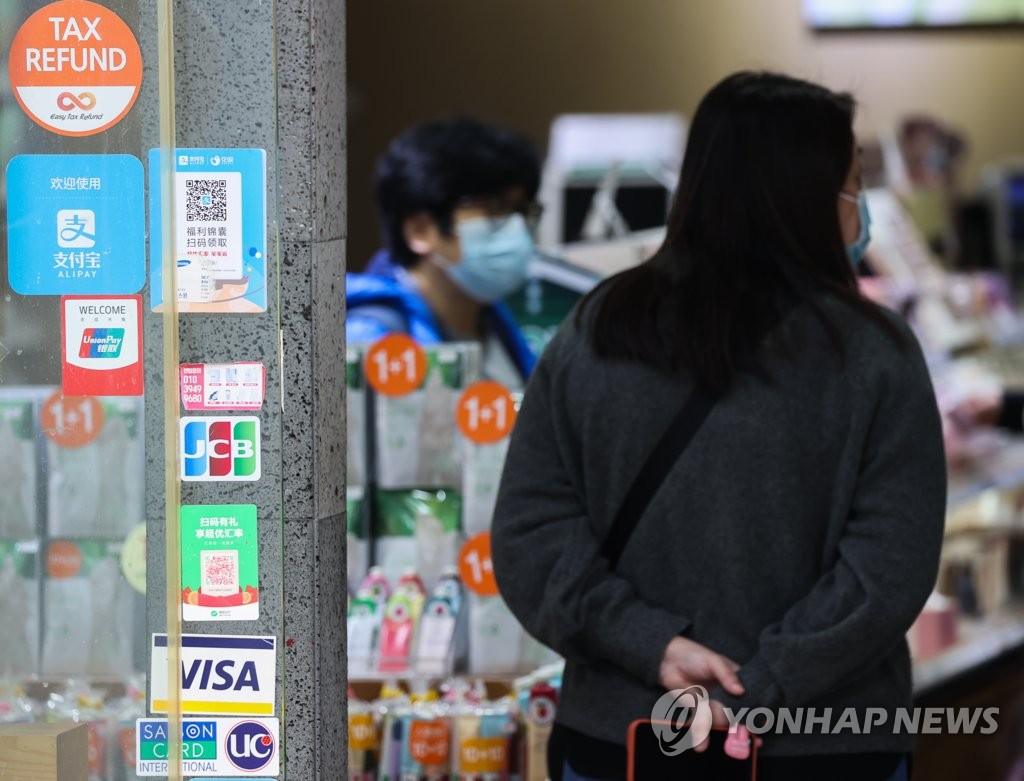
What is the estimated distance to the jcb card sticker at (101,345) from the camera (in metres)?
1.92

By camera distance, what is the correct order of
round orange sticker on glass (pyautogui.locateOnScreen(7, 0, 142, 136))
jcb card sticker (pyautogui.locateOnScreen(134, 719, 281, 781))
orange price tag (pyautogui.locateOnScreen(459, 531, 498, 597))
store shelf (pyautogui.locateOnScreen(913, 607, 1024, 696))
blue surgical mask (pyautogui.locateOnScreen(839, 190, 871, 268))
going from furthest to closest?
store shelf (pyautogui.locateOnScreen(913, 607, 1024, 696)), orange price tag (pyautogui.locateOnScreen(459, 531, 498, 597)), blue surgical mask (pyautogui.locateOnScreen(839, 190, 871, 268)), jcb card sticker (pyautogui.locateOnScreen(134, 719, 281, 781)), round orange sticker on glass (pyautogui.locateOnScreen(7, 0, 142, 136))

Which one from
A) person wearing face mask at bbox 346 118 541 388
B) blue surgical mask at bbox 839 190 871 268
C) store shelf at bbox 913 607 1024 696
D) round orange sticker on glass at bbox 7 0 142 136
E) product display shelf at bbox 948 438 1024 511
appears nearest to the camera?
round orange sticker on glass at bbox 7 0 142 136

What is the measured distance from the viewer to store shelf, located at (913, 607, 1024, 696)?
385cm

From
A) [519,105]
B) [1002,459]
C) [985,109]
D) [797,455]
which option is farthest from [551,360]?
[985,109]

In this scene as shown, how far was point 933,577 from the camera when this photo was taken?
1936mm

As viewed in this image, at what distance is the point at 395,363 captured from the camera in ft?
9.59

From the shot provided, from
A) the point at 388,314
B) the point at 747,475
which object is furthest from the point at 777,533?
the point at 388,314

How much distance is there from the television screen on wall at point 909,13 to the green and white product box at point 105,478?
596 centimetres

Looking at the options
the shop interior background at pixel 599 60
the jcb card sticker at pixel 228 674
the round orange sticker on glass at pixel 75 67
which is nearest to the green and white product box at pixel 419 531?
the jcb card sticker at pixel 228 674

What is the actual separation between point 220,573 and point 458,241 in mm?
1526

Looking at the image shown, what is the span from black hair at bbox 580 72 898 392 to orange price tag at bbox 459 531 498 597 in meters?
0.90

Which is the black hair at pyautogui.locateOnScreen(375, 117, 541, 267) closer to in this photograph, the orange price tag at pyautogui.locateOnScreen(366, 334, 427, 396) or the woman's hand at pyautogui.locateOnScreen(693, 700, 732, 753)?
the orange price tag at pyautogui.locateOnScreen(366, 334, 427, 396)

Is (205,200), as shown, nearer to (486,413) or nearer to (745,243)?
(745,243)

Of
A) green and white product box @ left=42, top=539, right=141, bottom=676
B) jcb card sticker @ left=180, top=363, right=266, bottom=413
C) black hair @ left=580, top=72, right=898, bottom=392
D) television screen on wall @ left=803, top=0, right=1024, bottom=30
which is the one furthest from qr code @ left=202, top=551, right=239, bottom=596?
television screen on wall @ left=803, top=0, right=1024, bottom=30
